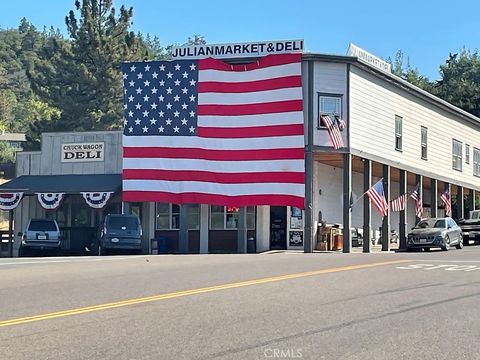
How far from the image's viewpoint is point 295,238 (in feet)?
116

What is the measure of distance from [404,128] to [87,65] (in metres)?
30.0

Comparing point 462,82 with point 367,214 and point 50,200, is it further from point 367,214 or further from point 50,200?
point 50,200

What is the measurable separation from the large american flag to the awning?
1.43 meters

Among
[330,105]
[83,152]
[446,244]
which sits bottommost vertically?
[446,244]

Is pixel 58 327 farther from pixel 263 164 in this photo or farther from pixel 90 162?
pixel 90 162

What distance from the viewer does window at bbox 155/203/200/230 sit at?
35.9 m

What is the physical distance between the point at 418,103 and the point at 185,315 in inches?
1280

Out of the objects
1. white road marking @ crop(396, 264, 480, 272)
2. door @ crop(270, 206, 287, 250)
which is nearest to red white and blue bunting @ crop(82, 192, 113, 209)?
door @ crop(270, 206, 287, 250)

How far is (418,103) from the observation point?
1604 inches

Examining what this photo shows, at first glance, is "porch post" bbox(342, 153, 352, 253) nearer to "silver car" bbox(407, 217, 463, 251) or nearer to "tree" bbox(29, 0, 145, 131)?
"silver car" bbox(407, 217, 463, 251)

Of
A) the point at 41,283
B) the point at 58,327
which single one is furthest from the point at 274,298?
the point at 41,283

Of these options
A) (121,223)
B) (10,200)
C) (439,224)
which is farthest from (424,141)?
(10,200)

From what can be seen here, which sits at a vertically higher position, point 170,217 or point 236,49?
point 236,49

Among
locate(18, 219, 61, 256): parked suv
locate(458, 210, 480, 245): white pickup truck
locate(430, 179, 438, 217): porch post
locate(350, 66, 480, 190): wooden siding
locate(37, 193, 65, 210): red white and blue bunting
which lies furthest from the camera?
locate(430, 179, 438, 217): porch post
